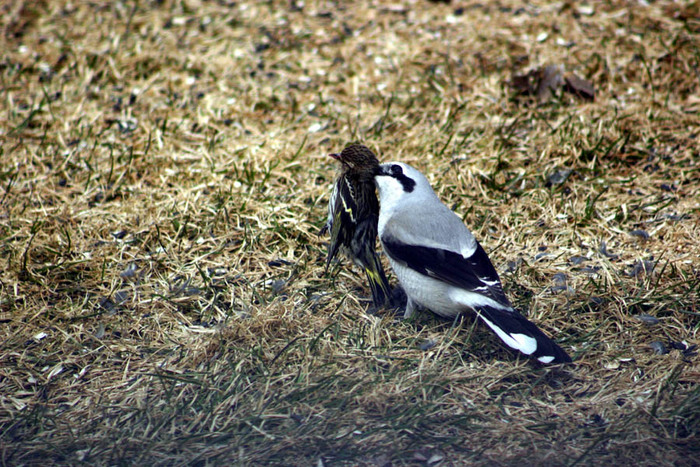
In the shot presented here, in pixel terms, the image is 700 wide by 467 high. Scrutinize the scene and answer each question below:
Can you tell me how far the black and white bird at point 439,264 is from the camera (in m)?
3.14

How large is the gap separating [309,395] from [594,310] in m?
1.69

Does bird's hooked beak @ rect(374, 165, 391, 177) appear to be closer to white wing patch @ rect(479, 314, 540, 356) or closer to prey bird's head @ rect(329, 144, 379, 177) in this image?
prey bird's head @ rect(329, 144, 379, 177)

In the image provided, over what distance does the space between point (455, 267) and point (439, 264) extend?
0.28 ft

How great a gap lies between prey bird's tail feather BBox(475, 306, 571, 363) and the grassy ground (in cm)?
13

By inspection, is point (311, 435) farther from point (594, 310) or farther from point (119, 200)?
point (119, 200)

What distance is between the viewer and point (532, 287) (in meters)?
3.82

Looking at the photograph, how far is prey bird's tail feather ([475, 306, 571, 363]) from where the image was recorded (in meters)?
3.06

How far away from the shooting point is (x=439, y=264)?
3.35 metres

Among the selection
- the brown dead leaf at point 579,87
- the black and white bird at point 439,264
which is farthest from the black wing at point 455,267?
the brown dead leaf at point 579,87

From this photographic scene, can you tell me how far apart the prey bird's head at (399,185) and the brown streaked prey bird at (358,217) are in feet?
0.28

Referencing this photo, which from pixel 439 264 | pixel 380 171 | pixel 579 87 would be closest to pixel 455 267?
pixel 439 264

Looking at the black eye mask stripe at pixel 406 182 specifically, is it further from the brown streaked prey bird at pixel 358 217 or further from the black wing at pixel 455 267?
the black wing at pixel 455 267

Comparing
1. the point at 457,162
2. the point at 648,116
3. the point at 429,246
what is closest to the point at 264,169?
the point at 457,162

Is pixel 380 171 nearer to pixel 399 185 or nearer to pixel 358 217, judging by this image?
pixel 399 185
